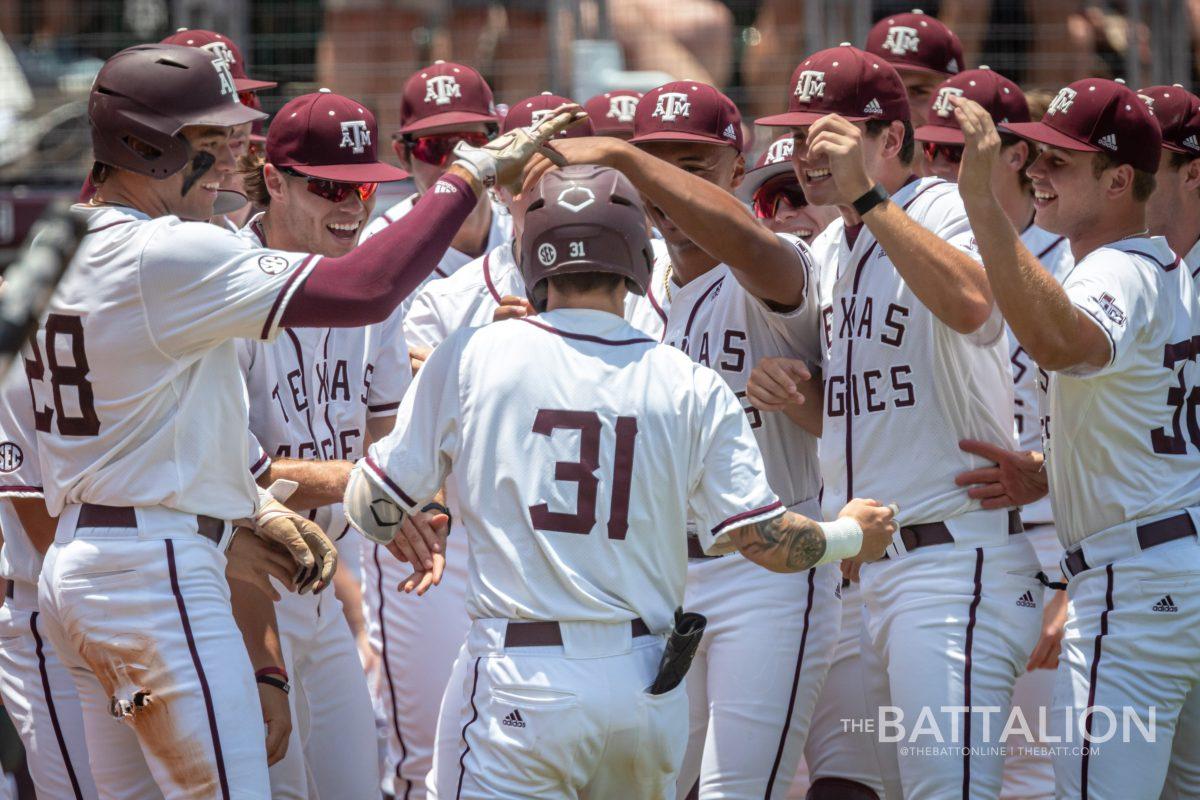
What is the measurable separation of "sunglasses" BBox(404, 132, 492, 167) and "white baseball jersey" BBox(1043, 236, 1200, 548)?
2896 mm

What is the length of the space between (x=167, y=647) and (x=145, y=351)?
0.70m

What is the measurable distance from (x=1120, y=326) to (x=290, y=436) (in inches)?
96.9

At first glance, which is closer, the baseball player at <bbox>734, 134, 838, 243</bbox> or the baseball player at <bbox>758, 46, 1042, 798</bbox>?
the baseball player at <bbox>758, 46, 1042, 798</bbox>

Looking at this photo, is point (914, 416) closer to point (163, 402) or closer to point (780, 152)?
point (780, 152)

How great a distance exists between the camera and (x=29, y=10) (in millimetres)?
9312

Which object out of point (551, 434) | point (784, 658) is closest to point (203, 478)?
point (551, 434)

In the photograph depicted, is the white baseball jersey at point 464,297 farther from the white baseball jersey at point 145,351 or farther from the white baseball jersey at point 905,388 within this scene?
the white baseball jersey at point 145,351

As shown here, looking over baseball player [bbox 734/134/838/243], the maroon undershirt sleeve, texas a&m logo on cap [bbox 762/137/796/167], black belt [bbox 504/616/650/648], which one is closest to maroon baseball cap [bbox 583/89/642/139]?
baseball player [bbox 734/134/838/243]

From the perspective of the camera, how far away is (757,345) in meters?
4.59

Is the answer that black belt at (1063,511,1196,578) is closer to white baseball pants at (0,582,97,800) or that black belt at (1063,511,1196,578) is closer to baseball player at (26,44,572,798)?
baseball player at (26,44,572,798)

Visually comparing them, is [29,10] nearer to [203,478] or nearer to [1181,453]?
[203,478]

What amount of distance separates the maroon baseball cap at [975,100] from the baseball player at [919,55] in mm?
405

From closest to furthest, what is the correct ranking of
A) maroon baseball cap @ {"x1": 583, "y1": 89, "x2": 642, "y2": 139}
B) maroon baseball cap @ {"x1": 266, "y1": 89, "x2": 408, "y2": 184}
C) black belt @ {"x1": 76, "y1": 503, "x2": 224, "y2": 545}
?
black belt @ {"x1": 76, "y1": 503, "x2": 224, "y2": 545} → maroon baseball cap @ {"x1": 266, "y1": 89, "x2": 408, "y2": 184} → maroon baseball cap @ {"x1": 583, "y1": 89, "x2": 642, "y2": 139}

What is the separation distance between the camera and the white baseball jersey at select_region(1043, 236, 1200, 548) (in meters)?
4.17
